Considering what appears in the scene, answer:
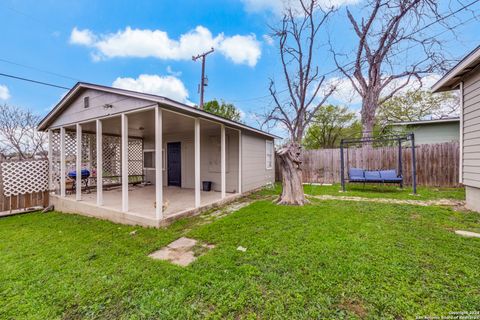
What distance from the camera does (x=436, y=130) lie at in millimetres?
10383

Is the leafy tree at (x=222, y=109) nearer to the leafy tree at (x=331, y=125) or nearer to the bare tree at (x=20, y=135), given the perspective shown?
the leafy tree at (x=331, y=125)

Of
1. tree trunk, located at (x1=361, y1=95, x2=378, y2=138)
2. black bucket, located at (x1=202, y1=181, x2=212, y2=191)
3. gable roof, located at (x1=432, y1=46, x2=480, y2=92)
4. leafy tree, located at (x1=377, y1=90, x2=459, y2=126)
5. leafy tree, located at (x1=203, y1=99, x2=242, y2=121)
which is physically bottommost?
black bucket, located at (x1=202, y1=181, x2=212, y2=191)

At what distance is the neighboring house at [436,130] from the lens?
9.95 meters

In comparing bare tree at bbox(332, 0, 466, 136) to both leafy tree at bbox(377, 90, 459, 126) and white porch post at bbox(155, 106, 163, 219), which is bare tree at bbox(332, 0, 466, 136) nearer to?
leafy tree at bbox(377, 90, 459, 126)

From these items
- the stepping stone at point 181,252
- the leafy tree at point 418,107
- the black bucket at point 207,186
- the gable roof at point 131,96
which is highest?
the leafy tree at point 418,107

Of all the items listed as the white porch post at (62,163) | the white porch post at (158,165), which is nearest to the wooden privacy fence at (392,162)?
the white porch post at (158,165)

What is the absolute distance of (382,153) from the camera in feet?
28.3

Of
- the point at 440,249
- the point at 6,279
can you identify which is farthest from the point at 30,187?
the point at 440,249

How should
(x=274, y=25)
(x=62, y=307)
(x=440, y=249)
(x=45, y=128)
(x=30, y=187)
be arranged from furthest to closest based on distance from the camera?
(x=274, y=25)
(x=45, y=128)
(x=30, y=187)
(x=440, y=249)
(x=62, y=307)

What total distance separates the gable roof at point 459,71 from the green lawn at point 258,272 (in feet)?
9.99

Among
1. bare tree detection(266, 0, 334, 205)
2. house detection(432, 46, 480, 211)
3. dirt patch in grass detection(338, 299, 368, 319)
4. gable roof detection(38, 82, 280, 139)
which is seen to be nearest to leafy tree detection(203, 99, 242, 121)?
bare tree detection(266, 0, 334, 205)

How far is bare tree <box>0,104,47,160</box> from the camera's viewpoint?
9.22m

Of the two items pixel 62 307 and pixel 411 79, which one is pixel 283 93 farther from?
pixel 62 307

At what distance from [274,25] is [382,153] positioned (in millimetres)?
9552
